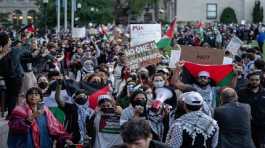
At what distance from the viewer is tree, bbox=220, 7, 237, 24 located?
7557 centimetres

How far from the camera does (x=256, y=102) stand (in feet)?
35.8

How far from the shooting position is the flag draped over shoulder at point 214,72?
12.4 meters

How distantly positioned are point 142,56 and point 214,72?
12.9 feet

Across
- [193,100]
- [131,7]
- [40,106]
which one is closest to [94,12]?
[131,7]

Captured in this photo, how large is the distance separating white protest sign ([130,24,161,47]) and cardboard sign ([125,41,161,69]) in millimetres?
2825

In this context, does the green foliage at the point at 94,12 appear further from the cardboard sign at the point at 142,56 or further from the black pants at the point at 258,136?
the black pants at the point at 258,136

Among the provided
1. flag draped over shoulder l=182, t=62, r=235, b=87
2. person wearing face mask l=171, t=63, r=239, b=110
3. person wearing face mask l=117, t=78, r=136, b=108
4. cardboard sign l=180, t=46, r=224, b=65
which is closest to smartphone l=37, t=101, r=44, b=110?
person wearing face mask l=171, t=63, r=239, b=110

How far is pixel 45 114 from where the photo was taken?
9000mm

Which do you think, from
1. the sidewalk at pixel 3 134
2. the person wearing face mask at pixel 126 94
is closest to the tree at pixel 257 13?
the person wearing face mask at pixel 126 94

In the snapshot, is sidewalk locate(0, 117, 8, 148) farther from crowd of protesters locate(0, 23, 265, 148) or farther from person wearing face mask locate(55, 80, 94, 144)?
person wearing face mask locate(55, 80, 94, 144)

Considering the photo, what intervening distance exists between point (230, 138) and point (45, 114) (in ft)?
6.76

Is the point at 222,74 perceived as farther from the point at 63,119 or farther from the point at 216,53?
the point at 63,119

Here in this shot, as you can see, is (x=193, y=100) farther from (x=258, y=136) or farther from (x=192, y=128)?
(x=258, y=136)

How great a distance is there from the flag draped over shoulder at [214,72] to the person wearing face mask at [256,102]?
4.02 feet
